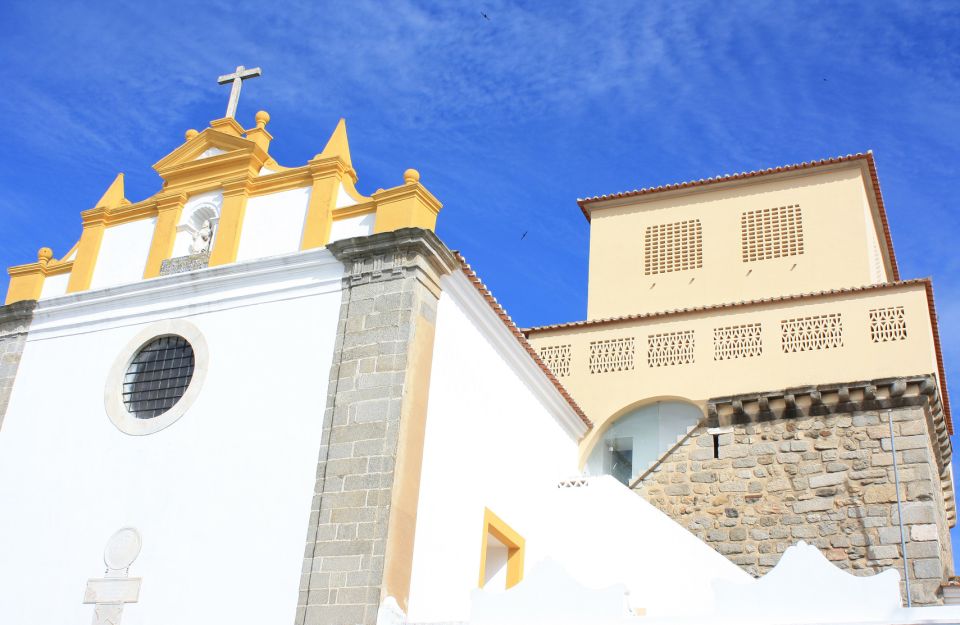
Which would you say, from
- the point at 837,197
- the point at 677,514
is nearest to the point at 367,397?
the point at 677,514

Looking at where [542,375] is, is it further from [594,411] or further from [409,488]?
[409,488]

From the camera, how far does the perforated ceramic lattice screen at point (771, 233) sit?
57.2 feet

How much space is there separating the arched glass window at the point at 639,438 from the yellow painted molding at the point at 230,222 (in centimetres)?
666

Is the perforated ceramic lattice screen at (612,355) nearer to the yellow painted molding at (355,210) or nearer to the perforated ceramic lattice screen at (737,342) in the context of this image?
the perforated ceramic lattice screen at (737,342)

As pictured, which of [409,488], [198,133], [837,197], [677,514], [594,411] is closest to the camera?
[409,488]

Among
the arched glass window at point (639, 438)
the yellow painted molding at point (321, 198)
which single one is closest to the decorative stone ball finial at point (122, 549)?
the yellow painted molding at point (321, 198)

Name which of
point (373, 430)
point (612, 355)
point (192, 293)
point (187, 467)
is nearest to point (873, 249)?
point (612, 355)

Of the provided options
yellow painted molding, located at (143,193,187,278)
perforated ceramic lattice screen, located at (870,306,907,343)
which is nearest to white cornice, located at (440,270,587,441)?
yellow painted molding, located at (143,193,187,278)

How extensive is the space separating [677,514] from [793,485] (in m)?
1.60

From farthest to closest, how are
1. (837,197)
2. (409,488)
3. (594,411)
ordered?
(837,197)
(594,411)
(409,488)

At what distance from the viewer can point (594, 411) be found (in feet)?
53.4

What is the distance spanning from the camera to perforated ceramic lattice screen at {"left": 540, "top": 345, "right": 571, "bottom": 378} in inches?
666

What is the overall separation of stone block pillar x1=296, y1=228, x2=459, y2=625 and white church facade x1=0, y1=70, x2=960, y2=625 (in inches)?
1.0

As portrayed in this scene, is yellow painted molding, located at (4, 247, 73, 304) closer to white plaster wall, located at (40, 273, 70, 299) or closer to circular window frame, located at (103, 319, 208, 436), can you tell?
white plaster wall, located at (40, 273, 70, 299)
